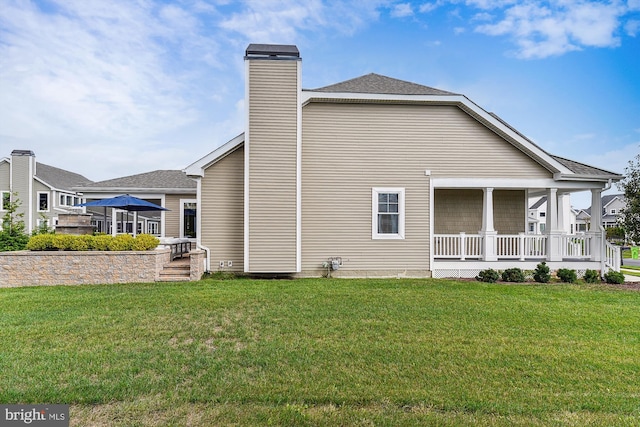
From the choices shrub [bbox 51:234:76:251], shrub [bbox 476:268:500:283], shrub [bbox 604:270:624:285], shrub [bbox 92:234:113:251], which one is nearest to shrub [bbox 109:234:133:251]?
shrub [bbox 92:234:113:251]

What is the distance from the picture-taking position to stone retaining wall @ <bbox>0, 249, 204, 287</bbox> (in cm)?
935

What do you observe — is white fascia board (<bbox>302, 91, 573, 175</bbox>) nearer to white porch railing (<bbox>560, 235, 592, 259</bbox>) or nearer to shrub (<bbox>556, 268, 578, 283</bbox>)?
white porch railing (<bbox>560, 235, 592, 259</bbox>)

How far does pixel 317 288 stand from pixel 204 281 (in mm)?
3620

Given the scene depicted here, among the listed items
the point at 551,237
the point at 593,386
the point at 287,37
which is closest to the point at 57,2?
the point at 287,37

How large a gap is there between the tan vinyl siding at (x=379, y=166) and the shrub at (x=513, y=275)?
249 cm

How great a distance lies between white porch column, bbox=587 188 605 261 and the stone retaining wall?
14397mm

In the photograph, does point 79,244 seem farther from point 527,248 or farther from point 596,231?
point 596,231

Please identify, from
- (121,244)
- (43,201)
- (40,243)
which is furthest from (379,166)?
(43,201)

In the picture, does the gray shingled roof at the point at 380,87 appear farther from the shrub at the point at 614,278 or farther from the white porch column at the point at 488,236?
the shrub at the point at 614,278

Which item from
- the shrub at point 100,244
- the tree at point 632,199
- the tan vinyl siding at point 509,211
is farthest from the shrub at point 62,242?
the tree at point 632,199

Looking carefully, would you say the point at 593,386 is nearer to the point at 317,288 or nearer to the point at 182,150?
the point at 317,288

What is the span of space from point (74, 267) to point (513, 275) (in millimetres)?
13410

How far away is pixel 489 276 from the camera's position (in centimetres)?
1038

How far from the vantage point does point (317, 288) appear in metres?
8.85
